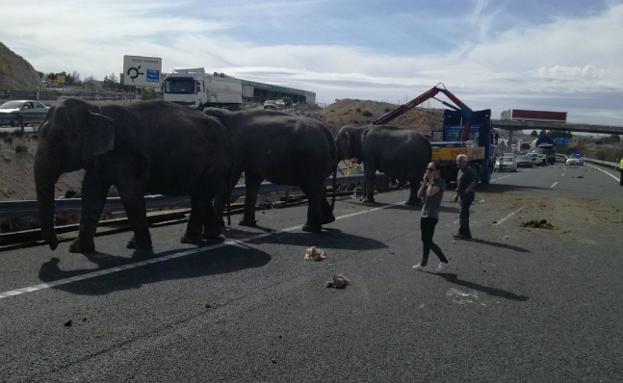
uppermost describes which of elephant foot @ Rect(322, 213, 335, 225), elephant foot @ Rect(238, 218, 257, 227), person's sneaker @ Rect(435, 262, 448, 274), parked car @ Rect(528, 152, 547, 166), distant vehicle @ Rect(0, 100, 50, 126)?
distant vehicle @ Rect(0, 100, 50, 126)

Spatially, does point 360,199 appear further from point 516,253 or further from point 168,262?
point 168,262

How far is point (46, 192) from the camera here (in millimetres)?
8141

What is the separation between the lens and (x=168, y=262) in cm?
845

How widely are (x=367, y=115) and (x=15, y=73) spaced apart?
139 feet

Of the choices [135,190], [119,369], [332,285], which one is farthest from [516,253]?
[119,369]

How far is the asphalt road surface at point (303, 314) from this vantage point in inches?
195

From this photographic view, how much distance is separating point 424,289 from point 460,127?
65.0 ft

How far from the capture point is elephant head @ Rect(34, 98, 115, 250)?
26.8ft

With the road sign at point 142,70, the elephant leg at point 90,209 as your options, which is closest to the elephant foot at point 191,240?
the elephant leg at point 90,209

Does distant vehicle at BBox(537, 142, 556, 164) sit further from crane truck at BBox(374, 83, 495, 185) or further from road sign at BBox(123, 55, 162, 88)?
crane truck at BBox(374, 83, 495, 185)

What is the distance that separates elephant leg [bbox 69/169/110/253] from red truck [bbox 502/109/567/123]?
10821 cm

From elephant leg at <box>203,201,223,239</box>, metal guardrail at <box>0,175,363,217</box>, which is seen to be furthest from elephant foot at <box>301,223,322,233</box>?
metal guardrail at <box>0,175,363,217</box>

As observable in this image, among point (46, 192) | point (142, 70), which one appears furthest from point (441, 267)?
point (142, 70)

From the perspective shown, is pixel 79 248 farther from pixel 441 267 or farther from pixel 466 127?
pixel 466 127
